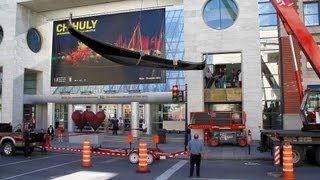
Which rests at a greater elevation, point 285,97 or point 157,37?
point 157,37

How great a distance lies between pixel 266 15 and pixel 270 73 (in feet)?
14.4

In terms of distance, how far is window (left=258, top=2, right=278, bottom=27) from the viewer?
29344 millimetres

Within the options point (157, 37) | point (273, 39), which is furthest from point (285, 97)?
point (157, 37)

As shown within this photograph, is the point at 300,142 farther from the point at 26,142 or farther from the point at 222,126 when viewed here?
the point at 26,142

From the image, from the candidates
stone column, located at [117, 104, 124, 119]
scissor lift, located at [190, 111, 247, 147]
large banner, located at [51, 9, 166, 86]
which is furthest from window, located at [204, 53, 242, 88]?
stone column, located at [117, 104, 124, 119]

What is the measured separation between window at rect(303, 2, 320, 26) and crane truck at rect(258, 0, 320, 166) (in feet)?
32.9

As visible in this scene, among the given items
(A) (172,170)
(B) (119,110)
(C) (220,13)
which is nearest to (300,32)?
(A) (172,170)

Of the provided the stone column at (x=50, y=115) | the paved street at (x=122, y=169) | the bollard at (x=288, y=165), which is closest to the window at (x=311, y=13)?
the paved street at (x=122, y=169)

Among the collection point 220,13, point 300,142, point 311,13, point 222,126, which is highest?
point 220,13

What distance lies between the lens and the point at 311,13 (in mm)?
28531

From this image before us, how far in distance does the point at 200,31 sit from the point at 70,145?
13032mm

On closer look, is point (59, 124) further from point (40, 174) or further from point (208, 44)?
point (40, 174)

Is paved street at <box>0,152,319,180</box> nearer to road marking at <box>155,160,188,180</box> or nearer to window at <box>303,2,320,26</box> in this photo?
road marking at <box>155,160,188,180</box>

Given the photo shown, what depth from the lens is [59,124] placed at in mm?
44938
